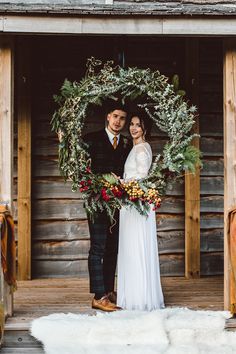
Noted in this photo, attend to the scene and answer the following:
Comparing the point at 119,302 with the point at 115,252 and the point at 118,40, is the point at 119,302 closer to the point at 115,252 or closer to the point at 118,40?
the point at 115,252

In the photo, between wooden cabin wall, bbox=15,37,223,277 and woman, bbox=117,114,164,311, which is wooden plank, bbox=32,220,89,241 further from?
woman, bbox=117,114,164,311

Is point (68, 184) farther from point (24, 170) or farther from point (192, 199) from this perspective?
point (192, 199)

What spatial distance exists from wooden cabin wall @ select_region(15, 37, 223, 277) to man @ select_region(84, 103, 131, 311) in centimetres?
166

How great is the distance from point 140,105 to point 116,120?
30cm

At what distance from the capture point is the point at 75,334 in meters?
5.68

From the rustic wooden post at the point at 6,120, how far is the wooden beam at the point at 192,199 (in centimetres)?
279

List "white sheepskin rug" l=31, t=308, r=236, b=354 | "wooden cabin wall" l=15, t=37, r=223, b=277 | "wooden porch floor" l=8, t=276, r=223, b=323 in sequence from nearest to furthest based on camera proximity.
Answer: "white sheepskin rug" l=31, t=308, r=236, b=354 < "wooden porch floor" l=8, t=276, r=223, b=323 < "wooden cabin wall" l=15, t=37, r=223, b=277

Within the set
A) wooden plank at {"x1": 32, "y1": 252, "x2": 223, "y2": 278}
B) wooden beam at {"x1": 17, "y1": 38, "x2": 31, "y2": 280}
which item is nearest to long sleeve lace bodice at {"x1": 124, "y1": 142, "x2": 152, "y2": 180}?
wooden beam at {"x1": 17, "y1": 38, "x2": 31, "y2": 280}

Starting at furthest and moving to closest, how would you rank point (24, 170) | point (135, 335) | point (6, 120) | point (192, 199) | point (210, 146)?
point (210, 146) < point (192, 199) < point (24, 170) < point (6, 120) < point (135, 335)

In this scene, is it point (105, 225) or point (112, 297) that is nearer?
point (105, 225)

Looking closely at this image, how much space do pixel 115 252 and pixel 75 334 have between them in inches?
49.7

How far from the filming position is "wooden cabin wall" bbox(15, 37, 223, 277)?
8.26 meters

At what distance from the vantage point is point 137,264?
647 cm

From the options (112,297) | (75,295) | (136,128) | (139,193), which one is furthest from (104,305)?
(136,128)
